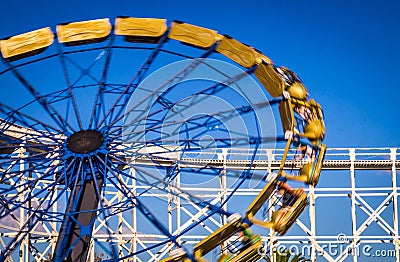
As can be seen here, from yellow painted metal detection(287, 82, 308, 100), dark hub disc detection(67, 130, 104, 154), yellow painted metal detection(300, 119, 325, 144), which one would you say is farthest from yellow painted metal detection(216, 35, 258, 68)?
dark hub disc detection(67, 130, 104, 154)

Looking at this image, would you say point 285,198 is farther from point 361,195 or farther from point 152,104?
point 361,195

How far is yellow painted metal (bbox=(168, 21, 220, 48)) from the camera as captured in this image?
19.2 m

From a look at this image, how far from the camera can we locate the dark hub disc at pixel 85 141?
17.7 metres

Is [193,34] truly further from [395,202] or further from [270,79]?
[395,202]

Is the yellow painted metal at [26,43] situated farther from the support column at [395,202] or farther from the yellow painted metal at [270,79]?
the support column at [395,202]

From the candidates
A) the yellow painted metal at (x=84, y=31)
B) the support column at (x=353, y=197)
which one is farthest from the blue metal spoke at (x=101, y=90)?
the support column at (x=353, y=197)

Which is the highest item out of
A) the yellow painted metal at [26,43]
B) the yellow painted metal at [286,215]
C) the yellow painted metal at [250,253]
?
the yellow painted metal at [26,43]

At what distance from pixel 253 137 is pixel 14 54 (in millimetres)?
5660

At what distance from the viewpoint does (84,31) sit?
63.9 ft

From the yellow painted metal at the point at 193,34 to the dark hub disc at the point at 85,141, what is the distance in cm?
300

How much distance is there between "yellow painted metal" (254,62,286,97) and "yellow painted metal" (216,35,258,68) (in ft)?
1.05

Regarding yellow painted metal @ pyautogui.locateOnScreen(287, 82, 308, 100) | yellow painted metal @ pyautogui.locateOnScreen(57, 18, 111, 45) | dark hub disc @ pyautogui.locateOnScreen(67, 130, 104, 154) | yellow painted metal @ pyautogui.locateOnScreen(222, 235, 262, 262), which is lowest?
yellow painted metal @ pyautogui.locateOnScreen(222, 235, 262, 262)

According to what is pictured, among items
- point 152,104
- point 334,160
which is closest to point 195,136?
point 152,104

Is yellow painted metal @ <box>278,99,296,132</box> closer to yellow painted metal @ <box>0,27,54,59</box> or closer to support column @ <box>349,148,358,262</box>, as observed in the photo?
yellow painted metal @ <box>0,27,54,59</box>
